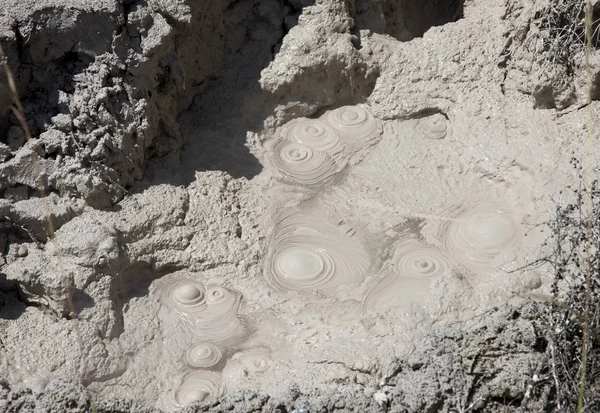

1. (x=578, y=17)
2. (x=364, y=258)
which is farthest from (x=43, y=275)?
(x=578, y=17)

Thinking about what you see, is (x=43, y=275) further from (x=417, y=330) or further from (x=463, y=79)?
(x=463, y=79)

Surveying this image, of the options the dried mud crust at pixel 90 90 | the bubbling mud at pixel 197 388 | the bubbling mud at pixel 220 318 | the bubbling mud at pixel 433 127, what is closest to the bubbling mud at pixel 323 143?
the bubbling mud at pixel 433 127

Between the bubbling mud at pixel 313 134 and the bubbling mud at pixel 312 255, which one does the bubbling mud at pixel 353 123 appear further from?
the bubbling mud at pixel 312 255

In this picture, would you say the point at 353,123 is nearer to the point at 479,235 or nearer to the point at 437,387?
the point at 479,235

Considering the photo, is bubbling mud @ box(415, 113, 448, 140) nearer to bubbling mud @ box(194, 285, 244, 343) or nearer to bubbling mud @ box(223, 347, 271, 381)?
bubbling mud @ box(194, 285, 244, 343)

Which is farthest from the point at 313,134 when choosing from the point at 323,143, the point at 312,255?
the point at 312,255

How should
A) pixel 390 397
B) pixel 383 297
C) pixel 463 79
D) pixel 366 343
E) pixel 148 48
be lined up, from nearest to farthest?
pixel 390 397 → pixel 366 343 → pixel 383 297 → pixel 148 48 → pixel 463 79
